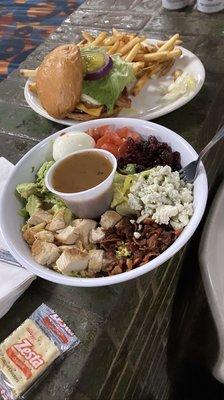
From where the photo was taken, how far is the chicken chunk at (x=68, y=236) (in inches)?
39.3

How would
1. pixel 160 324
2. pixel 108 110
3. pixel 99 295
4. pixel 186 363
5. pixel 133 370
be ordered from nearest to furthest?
1. pixel 99 295
2. pixel 133 370
3. pixel 160 324
4. pixel 108 110
5. pixel 186 363

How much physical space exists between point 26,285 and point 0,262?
0.11 meters

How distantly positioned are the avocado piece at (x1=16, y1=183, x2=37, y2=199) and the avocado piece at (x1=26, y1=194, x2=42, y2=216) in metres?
0.01

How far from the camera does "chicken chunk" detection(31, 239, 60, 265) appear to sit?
965mm

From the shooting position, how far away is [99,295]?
38.3 inches

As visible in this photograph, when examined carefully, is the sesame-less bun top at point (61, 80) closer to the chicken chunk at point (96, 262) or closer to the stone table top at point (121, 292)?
the stone table top at point (121, 292)

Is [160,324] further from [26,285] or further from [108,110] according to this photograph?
[108,110]

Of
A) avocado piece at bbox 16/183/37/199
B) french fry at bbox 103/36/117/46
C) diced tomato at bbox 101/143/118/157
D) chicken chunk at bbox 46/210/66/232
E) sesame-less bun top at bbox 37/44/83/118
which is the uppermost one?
sesame-less bun top at bbox 37/44/83/118

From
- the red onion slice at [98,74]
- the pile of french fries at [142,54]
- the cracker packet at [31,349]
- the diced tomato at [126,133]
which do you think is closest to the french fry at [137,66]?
the pile of french fries at [142,54]

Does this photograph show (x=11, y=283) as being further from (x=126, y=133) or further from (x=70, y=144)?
(x=126, y=133)

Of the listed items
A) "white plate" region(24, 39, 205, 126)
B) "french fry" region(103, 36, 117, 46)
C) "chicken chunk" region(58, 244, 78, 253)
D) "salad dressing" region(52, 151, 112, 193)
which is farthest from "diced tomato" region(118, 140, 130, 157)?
"french fry" region(103, 36, 117, 46)

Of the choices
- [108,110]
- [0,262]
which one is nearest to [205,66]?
[108,110]

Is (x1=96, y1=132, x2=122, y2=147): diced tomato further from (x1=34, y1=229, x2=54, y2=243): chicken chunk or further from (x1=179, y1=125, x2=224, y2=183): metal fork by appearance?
(x1=34, y1=229, x2=54, y2=243): chicken chunk

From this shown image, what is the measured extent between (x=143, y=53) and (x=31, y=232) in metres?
0.85
